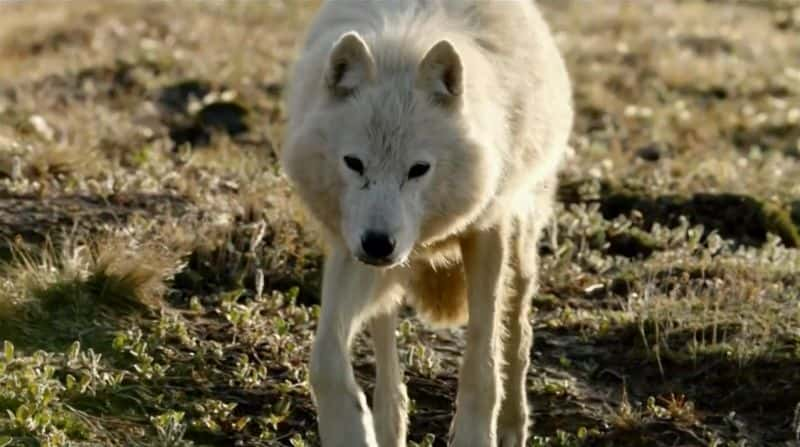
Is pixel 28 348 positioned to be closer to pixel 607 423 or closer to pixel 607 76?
pixel 607 423

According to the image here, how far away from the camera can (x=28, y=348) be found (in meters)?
6.61

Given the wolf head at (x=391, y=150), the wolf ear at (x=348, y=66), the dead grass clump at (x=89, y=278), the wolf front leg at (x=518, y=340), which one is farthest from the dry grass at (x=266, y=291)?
the wolf ear at (x=348, y=66)

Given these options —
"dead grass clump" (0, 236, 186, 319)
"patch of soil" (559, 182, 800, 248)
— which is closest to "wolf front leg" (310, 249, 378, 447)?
"dead grass clump" (0, 236, 186, 319)

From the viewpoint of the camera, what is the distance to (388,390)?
6.55 m

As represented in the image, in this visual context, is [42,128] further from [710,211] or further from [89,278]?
[710,211]

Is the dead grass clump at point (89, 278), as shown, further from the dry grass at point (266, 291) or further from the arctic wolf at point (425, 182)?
the arctic wolf at point (425, 182)

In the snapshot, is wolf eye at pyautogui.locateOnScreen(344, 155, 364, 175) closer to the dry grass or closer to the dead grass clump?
the dry grass

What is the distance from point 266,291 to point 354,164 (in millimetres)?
2681

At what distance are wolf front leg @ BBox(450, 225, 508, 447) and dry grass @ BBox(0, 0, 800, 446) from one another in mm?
459

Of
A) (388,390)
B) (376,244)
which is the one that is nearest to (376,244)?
Answer: (376,244)

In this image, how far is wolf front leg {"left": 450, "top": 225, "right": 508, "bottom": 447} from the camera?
627 cm

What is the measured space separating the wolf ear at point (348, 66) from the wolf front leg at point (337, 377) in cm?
69

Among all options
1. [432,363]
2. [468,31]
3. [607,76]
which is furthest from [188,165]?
[607,76]

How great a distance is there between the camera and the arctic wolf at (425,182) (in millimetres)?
5543
